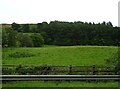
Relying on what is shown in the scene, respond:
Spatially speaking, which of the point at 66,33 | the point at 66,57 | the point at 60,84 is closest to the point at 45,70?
the point at 60,84

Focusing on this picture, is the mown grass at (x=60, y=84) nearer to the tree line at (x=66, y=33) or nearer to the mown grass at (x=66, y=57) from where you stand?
the mown grass at (x=66, y=57)

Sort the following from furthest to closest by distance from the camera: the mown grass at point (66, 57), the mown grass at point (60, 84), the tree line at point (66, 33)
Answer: the tree line at point (66, 33)
the mown grass at point (66, 57)
the mown grass at point (60, 84)

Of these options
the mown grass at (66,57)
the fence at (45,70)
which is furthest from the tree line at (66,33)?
the fence at (45,70)

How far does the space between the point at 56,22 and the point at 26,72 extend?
6531 cm

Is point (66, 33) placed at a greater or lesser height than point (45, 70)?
greater

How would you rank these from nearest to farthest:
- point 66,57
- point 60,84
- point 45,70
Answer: point 60,84 → point 45,70 → point 66,57

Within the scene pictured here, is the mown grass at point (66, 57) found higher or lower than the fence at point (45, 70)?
lower

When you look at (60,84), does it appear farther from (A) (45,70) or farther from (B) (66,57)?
(B) (66,57)

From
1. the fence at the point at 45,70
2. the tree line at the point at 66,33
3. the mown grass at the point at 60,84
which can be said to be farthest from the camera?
the tree line at the point at 66,33

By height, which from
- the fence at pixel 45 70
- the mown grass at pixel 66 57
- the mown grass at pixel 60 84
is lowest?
the mown grass at pixel 66 57

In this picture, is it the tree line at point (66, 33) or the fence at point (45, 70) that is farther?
the tree line at point (66, 33)

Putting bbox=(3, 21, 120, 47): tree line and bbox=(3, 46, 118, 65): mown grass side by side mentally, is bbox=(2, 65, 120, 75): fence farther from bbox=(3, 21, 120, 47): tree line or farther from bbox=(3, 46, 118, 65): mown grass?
bbox=(3, 21, 120, 47): tree line

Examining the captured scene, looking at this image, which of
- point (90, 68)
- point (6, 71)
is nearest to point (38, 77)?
point (6, 71)

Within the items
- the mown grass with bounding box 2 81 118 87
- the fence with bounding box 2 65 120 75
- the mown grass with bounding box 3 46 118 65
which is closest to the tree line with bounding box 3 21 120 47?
the mown grass with bounding box 3 46 118 65
